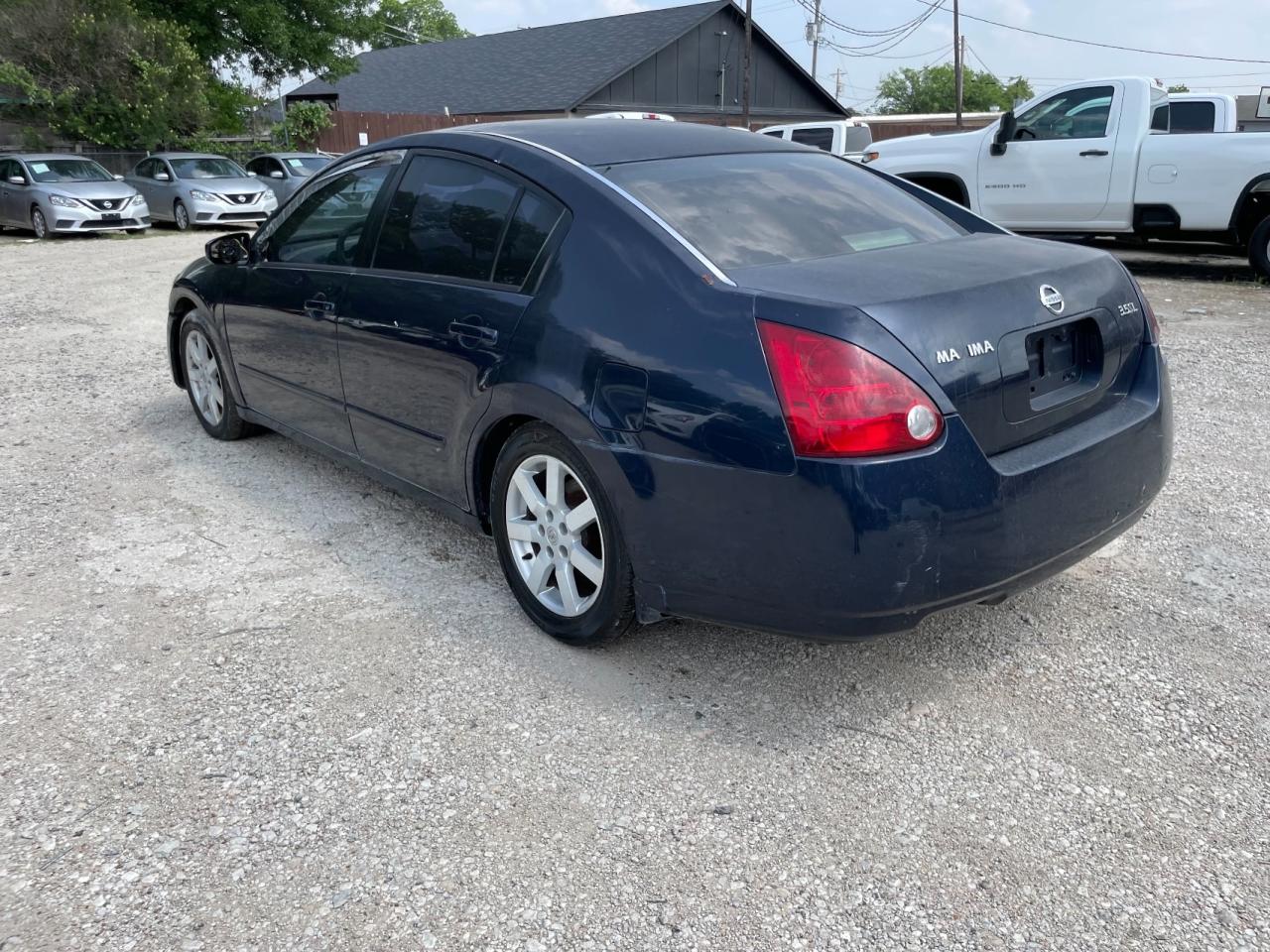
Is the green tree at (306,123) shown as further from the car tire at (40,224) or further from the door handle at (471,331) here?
the door handle at (471,331)

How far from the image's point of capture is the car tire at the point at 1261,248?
10.4m

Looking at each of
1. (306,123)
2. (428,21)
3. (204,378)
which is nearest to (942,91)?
(428,21)

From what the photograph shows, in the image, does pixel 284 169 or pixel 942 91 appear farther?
pixel 942 91

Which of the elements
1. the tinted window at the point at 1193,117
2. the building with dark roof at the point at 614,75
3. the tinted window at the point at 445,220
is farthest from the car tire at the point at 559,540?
the building with dark roof at the point at 614,75

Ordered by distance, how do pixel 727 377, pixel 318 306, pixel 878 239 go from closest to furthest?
pixel 727 377, pixel 878 239, pixel 318 306

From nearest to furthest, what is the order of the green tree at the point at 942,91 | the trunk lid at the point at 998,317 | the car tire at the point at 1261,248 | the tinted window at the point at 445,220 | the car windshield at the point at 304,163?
the trunk lid at the point at 998,317 → the tinted window at the point at 445,220 → the car tire at the point at 1261,248 → the car windshield at the point at 304,163 → the green tree at the point at 942,91

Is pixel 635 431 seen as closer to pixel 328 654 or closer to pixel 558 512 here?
pixel 558 512

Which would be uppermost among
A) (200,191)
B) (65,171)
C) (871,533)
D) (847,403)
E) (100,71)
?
(100,71)

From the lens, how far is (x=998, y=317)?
9.71ft

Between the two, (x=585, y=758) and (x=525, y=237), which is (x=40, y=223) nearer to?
(x=525, y=237)

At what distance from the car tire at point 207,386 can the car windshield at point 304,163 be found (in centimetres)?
1761

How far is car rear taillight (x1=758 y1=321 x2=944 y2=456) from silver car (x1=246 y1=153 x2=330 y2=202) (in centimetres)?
2088

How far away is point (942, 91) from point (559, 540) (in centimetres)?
9561

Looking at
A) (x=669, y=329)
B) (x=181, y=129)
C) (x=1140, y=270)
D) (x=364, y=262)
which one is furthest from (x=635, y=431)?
(x=181, y=129)
